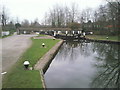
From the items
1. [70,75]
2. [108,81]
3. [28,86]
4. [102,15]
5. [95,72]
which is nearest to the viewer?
[28,86]

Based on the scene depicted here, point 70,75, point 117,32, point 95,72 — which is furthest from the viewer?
point 117,32

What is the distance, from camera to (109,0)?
2661cm

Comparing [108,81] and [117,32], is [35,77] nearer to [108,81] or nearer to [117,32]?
[108,81]

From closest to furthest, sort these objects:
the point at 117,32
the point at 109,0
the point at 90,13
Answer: the point at 109,0
the point at 117,32
the point at 90,13

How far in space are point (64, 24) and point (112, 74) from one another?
42.4 m

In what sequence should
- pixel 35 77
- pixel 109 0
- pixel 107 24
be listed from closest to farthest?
pixel 35 77 < pixel 109 0 < pixel 107 24

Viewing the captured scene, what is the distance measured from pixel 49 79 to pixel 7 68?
2295mm

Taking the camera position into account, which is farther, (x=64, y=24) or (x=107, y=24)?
(x=64, y=24)

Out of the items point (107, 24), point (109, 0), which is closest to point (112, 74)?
point (109, 0)

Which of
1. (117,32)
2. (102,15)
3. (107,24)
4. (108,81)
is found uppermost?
(102,15)

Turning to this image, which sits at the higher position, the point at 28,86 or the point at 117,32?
the point at 117,32

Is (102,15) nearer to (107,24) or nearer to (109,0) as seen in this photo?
(107,24)

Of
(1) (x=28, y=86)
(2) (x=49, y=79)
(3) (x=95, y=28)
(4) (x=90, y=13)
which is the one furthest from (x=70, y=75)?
(4) (x=90, y=13)

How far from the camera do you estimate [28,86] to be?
16.7 feet
